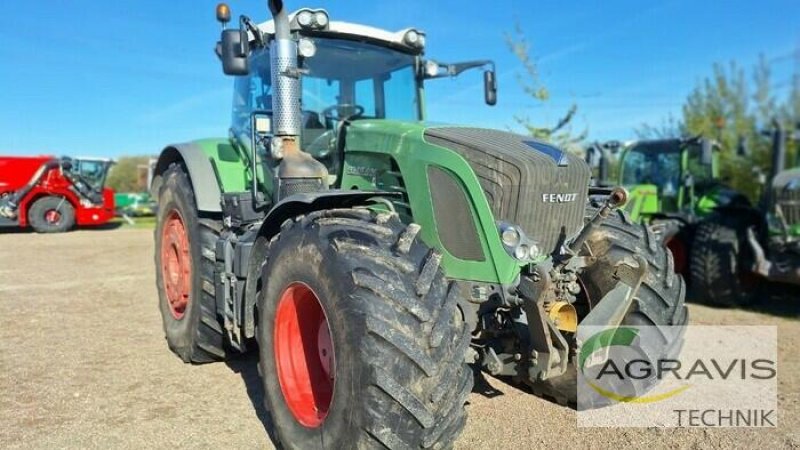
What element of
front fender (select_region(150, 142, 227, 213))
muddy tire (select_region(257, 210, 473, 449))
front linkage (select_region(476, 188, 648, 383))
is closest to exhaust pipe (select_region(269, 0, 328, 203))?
muddy tire (select_region(257, 210, 473, 449))

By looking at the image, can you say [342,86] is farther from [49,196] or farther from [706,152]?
[49,196]

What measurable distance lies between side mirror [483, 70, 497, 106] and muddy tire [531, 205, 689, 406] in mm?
1636

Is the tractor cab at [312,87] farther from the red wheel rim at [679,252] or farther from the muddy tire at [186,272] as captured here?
the red wheel rim at [679,252]

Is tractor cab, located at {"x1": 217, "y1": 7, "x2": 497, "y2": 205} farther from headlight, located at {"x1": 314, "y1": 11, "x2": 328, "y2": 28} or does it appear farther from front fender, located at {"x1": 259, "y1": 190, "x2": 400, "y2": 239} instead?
front fender, located at {"x1": 259, "y1": 190, "x2": 400, "y2": 239}

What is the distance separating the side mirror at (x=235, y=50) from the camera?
3834 mm

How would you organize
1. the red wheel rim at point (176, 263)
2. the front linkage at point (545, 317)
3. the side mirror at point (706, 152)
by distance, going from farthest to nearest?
the side mirror at point (706, 152) < the red wheel rim at point (176, 263) < the front linkage at point (545, 317)

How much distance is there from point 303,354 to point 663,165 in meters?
8.30

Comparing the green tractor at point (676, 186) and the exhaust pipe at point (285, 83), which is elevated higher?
the exhaust pipe at point (285, 83)

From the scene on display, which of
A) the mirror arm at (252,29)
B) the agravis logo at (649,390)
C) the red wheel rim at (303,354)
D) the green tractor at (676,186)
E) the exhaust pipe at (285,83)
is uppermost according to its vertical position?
the mirror arm at (252,29)

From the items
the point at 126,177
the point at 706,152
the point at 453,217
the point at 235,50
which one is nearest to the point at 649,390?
the point at 453,217

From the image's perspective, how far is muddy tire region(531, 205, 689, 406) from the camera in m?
3.68

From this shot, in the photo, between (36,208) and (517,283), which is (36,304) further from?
(36,208)

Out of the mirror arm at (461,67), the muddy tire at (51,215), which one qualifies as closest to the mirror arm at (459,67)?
the mirror arm at (461,67)

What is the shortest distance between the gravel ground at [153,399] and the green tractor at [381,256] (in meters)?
0.33
